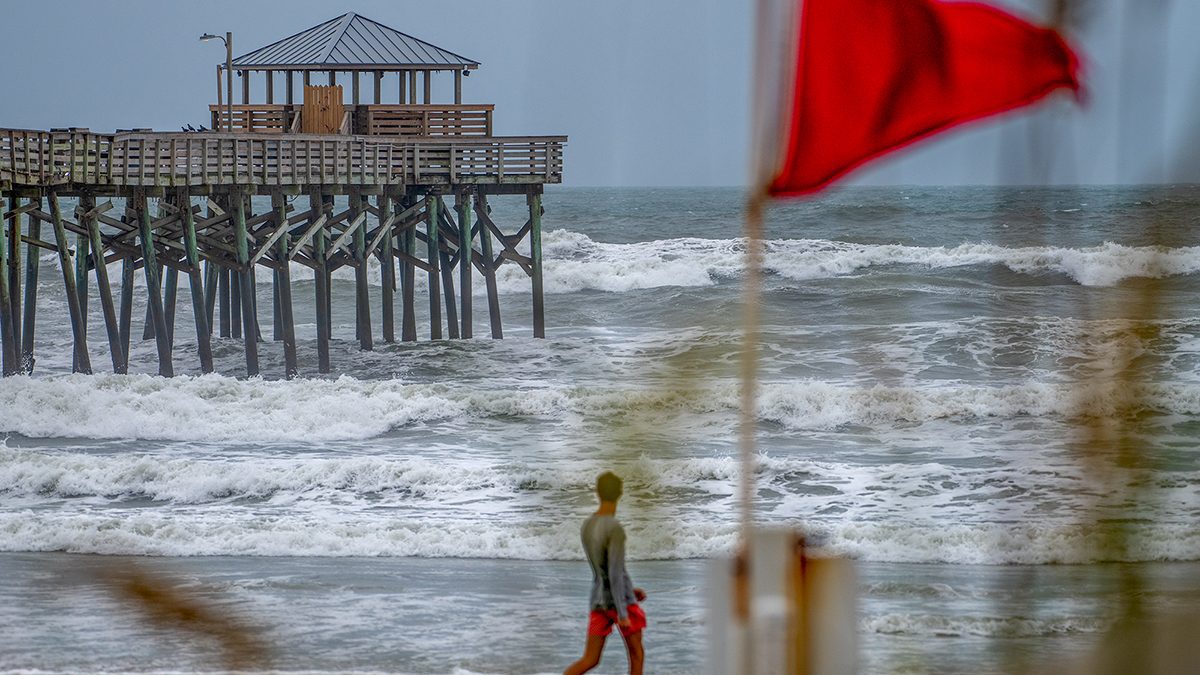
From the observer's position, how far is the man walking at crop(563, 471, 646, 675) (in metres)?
5.97

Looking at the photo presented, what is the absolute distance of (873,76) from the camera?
1.20 meters

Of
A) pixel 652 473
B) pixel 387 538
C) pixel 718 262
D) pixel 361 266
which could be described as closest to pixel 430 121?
pixel 361 266

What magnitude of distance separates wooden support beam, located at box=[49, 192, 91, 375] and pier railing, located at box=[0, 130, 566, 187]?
0.73 metres

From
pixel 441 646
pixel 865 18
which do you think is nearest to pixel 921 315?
pixel 441 646

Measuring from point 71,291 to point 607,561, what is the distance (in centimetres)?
1871

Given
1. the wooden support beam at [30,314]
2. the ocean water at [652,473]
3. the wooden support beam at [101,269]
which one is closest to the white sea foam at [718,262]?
the ocean water at [652,473]

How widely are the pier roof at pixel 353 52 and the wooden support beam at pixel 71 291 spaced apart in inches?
341

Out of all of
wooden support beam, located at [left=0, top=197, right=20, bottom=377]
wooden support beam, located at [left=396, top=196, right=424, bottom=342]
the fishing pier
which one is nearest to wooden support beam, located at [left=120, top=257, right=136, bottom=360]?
the fishing pier

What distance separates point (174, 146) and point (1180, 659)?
2405cm

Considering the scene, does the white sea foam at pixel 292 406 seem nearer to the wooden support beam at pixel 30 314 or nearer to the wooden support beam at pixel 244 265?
the wooden support beam at pixel 244 265

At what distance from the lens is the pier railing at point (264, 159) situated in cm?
2233

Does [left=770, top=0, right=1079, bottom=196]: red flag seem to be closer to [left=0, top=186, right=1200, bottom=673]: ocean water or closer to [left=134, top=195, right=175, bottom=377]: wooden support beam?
[left=0, top=186, right=1200, bottom=673]: ocean water

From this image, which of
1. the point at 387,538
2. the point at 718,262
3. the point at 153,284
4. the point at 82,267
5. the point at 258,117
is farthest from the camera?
the point at 718,262

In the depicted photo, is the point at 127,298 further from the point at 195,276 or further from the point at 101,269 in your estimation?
the point at 195,276
